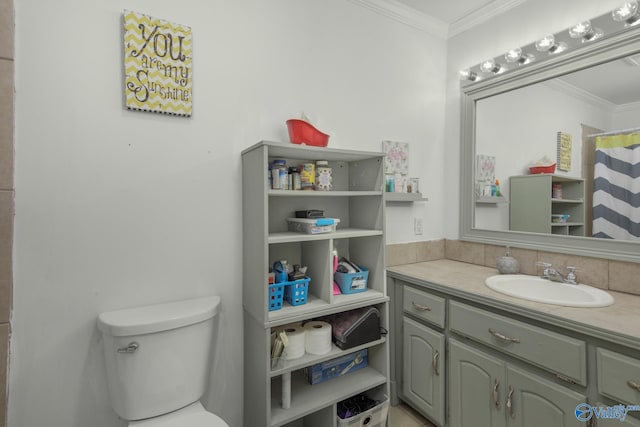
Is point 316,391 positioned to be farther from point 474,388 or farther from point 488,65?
point 488,65

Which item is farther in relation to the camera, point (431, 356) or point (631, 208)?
point (431, 356)

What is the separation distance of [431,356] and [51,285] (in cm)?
180

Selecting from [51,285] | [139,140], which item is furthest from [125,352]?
[139,140]

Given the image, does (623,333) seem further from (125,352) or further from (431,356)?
(125,352)

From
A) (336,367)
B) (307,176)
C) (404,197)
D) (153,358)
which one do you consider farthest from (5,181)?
(404,197)

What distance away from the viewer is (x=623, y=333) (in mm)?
1025

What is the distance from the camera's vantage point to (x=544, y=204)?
5.96ft

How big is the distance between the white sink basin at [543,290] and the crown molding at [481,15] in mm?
1656

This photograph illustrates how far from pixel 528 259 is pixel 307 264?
51.9 inches

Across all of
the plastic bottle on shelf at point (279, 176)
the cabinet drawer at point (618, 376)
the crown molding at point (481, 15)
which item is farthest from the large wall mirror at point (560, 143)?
the plastic bottle on shelf at point (279, 176)

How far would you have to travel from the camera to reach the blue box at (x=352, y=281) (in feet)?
5.41

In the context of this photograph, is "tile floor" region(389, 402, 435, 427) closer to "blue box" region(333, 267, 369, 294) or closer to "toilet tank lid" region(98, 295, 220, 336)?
"blue box" region(333, 267, 369, 294)

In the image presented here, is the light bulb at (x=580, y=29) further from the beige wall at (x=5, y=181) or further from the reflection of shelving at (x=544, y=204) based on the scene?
the beige wall at (x=5, y=181)

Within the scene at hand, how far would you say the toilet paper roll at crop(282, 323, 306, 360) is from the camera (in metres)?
1.46
